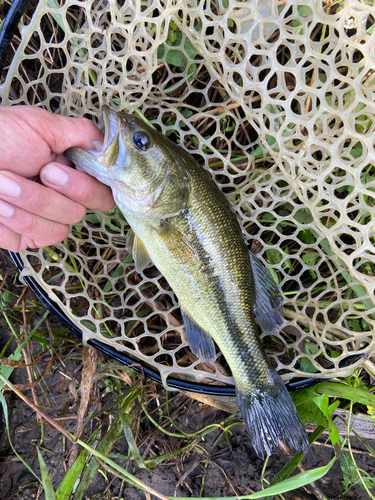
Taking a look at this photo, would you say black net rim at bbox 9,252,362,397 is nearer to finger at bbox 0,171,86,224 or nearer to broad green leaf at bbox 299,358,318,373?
broad green leaf at bbox 299,358,318,373

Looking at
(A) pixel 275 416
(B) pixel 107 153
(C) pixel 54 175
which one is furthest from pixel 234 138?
(A) pixel 275 416

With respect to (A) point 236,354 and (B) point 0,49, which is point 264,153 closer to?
(A) point 236,354

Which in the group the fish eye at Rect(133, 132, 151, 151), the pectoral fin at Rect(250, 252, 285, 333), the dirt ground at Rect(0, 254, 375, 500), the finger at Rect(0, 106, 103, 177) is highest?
the fish eye at Rect(133, 132, 151, 151)

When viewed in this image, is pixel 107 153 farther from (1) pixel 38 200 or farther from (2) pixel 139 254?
(2) pixel 139 254

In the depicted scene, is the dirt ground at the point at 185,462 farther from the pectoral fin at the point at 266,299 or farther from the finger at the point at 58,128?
the finger at the point at 58,128

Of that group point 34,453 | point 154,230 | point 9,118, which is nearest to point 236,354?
point 154,230

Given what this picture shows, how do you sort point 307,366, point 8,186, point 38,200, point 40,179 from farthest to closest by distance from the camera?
point 307,366
point 40,179
point 38,200
point 8,186

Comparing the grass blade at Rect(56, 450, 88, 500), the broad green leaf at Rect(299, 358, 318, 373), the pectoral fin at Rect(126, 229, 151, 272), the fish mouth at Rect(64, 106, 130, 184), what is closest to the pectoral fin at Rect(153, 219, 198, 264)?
the pectoral fin at Rect(126, 229, 151, 272)
